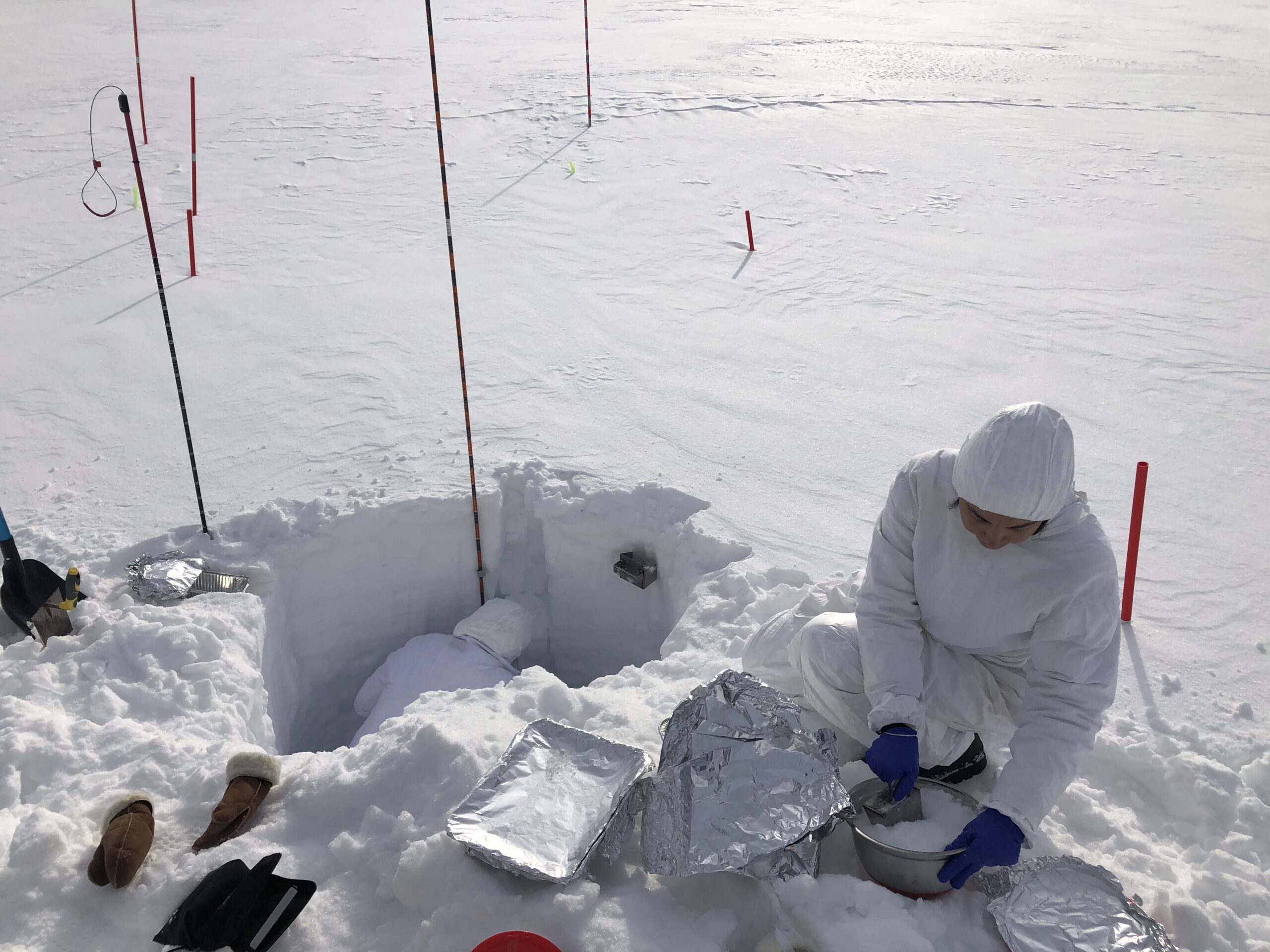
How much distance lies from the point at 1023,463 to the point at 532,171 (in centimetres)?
723

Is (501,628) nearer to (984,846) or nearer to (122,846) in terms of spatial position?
(122,846)

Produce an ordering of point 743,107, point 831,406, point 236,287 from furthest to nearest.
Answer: point 743,107 → point 236,287 → point 831,406

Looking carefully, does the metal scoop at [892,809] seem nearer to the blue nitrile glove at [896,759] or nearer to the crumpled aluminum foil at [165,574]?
the blue nitrile glove at [896,759]

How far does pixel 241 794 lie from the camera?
234 centimetres

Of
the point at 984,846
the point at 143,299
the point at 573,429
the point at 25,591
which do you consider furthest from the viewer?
the point at 143,299

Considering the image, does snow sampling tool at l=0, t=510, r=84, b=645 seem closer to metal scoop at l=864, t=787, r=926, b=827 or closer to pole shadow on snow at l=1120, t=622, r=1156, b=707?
metal scoop at l=864, t=787, r=926, b=827

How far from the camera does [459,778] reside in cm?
238

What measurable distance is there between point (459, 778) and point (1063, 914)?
4.86 feet

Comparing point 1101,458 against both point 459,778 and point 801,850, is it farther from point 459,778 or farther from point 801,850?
Result: point 459,778

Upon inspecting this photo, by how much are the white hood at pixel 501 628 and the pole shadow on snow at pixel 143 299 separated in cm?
316

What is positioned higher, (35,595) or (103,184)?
(103,184)

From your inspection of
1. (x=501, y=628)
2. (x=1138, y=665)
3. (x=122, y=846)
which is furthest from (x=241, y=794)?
(x=1138, y=665)

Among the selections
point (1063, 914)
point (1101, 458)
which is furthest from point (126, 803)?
point (1101, 458)

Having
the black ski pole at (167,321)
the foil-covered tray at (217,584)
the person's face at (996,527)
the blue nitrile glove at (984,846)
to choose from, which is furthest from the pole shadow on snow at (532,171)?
the blue nitrile glove at (984,846)
